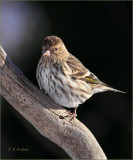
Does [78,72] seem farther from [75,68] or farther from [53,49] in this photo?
[53,49]

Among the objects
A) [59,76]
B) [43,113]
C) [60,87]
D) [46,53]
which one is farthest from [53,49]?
[43,113]

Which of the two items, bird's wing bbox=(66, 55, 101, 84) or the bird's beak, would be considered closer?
the bird's beak

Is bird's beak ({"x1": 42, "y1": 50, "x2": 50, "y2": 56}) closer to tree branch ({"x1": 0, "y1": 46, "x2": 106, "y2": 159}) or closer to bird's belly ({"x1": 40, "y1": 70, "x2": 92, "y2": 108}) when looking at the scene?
bird's belly ({"x1": 40, "y1": 70, "x2": 92, "y2": 108})

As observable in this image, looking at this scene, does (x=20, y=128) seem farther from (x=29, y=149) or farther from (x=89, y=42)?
(x=89, y=42)

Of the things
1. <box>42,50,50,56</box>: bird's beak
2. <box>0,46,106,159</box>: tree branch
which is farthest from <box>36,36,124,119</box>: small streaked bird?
<box>0,46,106,159</box>: tree branch

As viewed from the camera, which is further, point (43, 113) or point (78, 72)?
point (78, 72)

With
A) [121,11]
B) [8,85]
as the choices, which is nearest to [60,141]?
[8,85]

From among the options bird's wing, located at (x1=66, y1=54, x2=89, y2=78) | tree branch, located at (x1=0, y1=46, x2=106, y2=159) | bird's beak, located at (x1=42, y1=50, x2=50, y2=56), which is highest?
bird's beak, located at (x1=42, y1=50, x2=50, y2=56)
